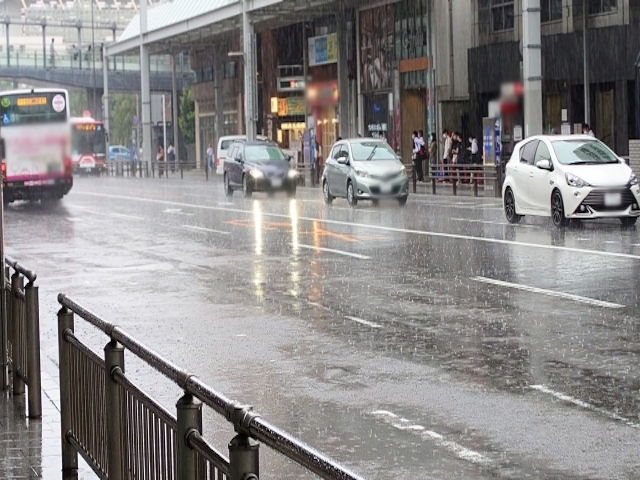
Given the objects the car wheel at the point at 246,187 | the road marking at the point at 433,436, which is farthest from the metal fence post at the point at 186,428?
the car wheel at the point at 246,187

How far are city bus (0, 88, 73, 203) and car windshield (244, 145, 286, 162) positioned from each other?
223 inches

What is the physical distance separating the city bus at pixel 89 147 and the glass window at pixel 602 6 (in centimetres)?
4438

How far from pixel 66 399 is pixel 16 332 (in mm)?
2160

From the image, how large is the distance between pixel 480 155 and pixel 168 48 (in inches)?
1382

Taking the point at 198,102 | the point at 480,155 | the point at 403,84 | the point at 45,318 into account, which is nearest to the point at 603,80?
the point at 480,155

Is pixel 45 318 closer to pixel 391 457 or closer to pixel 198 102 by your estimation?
pixel 391 457

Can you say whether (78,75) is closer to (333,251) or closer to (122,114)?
(122,114)

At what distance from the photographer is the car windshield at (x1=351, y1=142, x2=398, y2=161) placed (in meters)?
35.7

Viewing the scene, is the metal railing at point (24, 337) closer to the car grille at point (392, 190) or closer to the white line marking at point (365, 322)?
the white line marking at point (365, 322)

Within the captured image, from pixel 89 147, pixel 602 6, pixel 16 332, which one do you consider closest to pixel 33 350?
pixel 16 332

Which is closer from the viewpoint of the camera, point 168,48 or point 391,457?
point 391,457

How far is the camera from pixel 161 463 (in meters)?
5.04

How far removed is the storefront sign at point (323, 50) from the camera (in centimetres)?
6197

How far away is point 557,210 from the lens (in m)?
24.6
